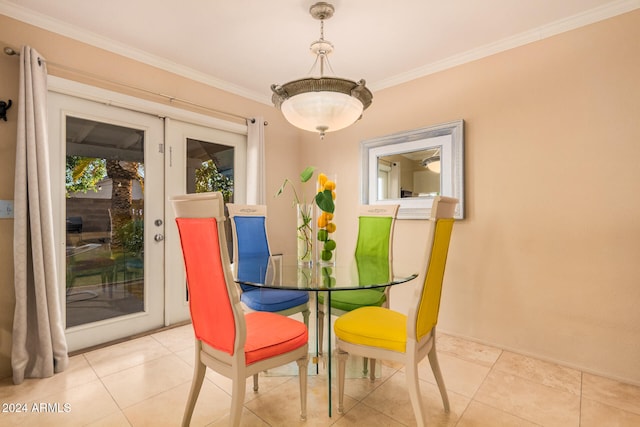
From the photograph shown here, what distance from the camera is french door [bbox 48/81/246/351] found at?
8.00 ft

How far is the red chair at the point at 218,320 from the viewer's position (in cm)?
133

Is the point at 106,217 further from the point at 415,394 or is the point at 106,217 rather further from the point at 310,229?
the point at 415,394

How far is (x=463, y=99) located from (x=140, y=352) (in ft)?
11.1

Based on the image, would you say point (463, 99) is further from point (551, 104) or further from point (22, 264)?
point (22, 264)

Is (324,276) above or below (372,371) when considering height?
above

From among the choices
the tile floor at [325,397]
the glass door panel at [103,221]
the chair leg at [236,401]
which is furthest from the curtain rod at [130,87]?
the chair leg at [236,401]

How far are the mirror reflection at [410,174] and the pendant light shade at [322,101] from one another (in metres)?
1.16

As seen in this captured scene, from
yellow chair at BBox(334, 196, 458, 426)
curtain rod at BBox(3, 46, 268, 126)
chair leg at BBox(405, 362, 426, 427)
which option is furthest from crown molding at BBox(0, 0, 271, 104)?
chair leg at BBox(405, 362, 426, 427)

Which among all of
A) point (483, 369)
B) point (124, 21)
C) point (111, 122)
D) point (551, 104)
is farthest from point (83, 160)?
point (551, 104)

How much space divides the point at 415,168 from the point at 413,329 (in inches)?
74.9

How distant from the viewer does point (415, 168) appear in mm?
3037

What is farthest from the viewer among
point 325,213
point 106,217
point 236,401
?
point 106,217

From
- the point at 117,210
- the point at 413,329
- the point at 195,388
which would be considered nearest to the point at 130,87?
the point at 117,210

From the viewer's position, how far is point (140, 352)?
2.49 meters
